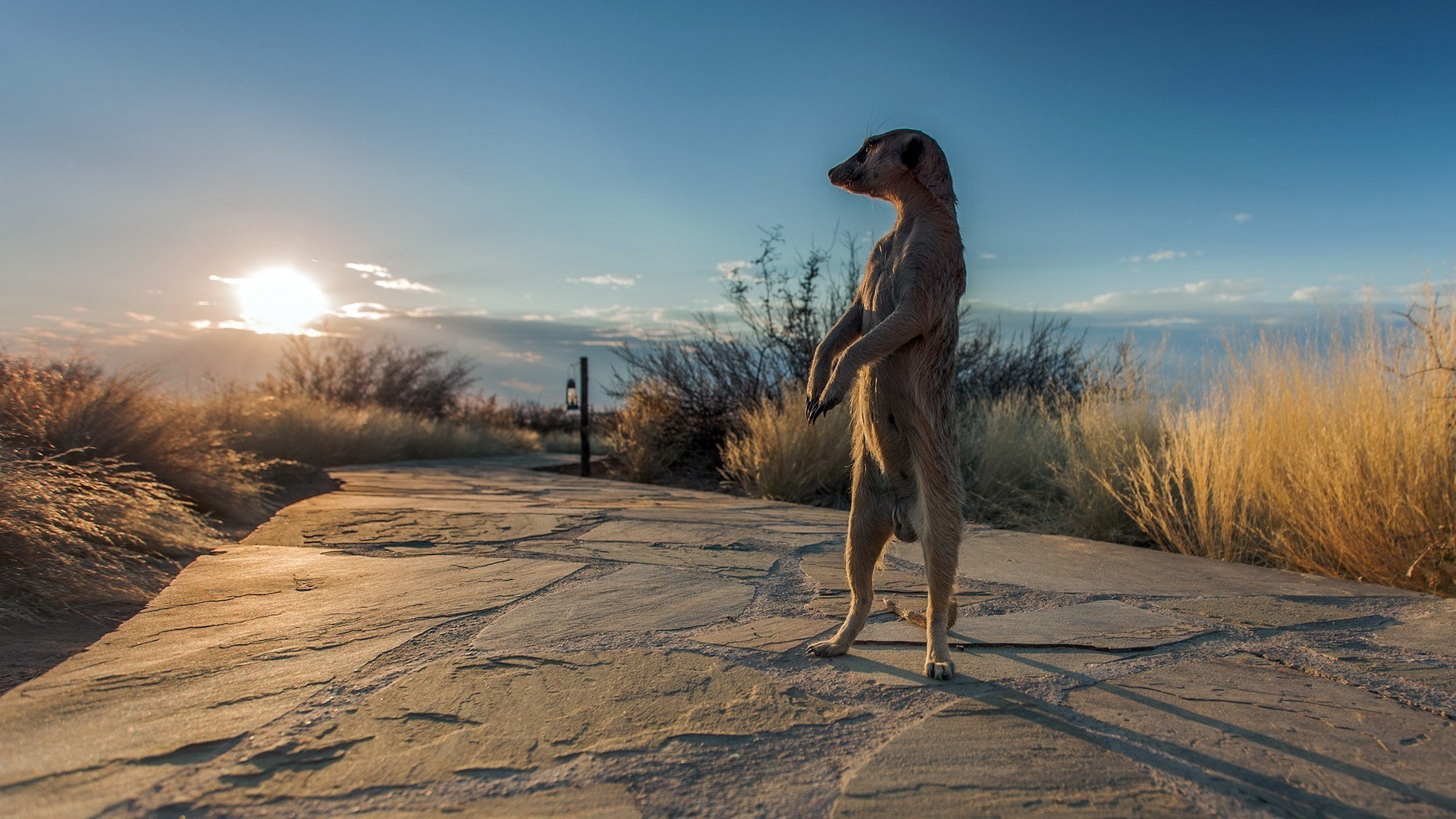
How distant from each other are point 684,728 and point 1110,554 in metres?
2.82

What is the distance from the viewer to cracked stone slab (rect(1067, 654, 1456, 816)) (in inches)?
57.7

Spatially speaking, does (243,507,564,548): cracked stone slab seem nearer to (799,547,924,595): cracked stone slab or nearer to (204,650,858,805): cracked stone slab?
(799,547,924,595): cracked stone slab

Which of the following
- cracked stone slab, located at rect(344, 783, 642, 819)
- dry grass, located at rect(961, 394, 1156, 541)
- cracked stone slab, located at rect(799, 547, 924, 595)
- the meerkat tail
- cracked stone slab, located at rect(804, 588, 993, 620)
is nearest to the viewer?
cracked stone slab, located at rect(344, 783, 642, 819)

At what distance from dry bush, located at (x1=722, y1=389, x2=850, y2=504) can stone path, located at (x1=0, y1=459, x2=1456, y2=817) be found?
12.0ft

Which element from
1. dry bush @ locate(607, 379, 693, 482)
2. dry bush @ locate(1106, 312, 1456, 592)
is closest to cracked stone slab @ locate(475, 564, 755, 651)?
dry bush @ locate(1106, 312, 1456, 592)

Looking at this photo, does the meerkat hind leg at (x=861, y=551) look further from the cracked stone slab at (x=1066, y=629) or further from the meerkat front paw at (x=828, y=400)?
the meerkat front paw at (x=828, y=400)

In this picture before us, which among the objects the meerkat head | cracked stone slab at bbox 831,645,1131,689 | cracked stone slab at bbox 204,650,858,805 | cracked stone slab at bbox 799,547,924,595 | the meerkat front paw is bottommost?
cracked stone slab at bbox 799,547,924,595

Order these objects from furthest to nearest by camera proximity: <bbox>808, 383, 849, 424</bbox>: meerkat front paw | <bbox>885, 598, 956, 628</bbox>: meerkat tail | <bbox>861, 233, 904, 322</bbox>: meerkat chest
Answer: <bbox>885, 598, 956, 628</bbox>: meerkat tail → <bbox>861, 233, 904, 322</bbox>: meerkat chest → <bbox>808, 383, 849, 424</bbox>: meerkat front paw

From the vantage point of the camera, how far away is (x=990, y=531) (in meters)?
4.39

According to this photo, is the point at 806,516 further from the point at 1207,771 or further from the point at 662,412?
the point at 662,412

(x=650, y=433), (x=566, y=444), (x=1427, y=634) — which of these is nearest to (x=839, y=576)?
(x=1427, y=634)

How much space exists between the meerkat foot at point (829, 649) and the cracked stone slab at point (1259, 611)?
1.36m

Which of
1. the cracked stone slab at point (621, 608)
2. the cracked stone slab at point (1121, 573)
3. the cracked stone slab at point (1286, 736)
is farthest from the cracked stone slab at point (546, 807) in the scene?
the cracked stone slab at point (1121, 573)

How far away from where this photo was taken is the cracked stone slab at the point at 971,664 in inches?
79.8
